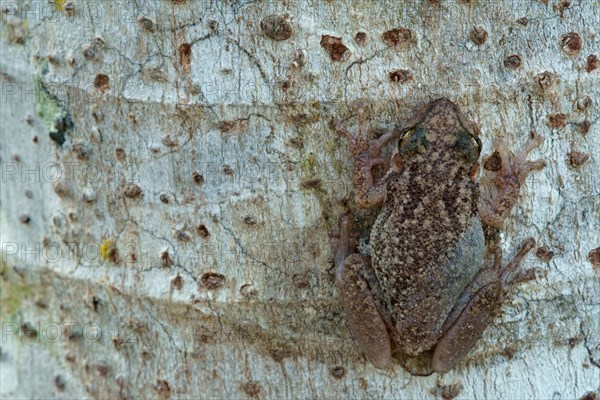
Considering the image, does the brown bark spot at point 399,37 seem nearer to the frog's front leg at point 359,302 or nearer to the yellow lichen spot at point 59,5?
the frog's front leg at point 359,302

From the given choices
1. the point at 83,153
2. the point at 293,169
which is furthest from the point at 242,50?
the point at 83,153

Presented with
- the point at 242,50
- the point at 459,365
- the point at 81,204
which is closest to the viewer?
the point at 242,50

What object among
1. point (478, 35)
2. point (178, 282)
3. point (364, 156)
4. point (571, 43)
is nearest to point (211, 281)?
point (178, 282)

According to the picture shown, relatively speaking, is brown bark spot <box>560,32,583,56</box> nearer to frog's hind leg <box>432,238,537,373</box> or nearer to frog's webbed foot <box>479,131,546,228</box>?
frog's webbed foot <box>479,131,546,228</box>

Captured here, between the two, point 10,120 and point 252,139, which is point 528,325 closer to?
point 252,139

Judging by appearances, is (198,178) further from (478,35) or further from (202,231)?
(478,35)
